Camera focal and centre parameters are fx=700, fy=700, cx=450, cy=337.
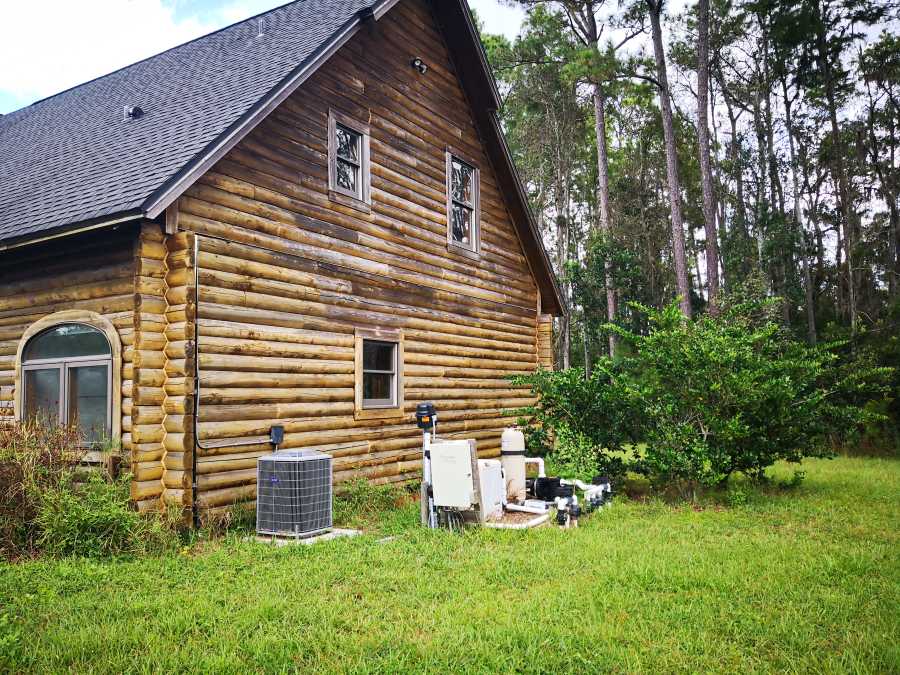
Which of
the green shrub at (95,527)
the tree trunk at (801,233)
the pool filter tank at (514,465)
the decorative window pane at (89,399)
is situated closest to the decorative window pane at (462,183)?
the pool filter tank at (514,465)

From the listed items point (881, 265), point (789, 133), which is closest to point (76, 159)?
point (789, 133)

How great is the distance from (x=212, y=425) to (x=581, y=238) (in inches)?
1211

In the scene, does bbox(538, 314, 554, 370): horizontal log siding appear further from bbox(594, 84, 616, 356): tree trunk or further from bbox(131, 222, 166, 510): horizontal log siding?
bbox(131, 222, 166, 510): horizontal log siding

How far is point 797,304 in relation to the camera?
89.1 ft

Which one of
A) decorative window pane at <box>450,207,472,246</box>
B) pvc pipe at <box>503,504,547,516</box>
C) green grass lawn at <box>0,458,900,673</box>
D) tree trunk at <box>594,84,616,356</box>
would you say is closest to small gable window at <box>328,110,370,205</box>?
decorative window pane at <box>450,207,472,246</box>

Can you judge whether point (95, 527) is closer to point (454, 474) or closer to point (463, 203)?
point (454, 474)

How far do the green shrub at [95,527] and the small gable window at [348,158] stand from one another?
16.0ft

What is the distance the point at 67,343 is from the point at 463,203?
23.3ft

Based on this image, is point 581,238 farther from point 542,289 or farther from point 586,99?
point 542,289

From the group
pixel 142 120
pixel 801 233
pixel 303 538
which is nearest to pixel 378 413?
pixel 303 538

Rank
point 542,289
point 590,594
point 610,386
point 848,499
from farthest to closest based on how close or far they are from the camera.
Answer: point 542,289
point 610,386
point 848,499
point 590,594

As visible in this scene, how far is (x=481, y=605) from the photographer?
191 inches

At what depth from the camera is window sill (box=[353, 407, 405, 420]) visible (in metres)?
9.71

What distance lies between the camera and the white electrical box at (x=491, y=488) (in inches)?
310
